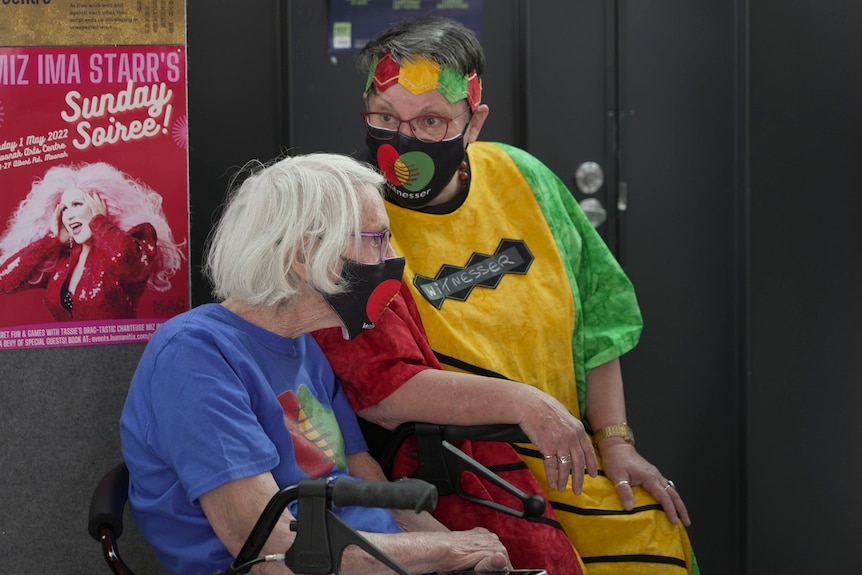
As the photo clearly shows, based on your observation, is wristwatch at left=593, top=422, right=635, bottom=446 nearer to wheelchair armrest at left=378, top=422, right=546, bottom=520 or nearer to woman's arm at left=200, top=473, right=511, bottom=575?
wheelchair armrest at left=378, top=422, right=546, bottom=520

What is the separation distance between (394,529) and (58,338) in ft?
2.80

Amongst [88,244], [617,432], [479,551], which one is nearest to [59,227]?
[88,244]

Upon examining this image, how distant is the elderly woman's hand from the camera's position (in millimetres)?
1908

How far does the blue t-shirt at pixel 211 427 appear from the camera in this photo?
61.9 inches

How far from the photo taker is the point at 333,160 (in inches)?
72.1

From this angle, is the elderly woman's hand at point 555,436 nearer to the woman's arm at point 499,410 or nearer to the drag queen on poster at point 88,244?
the woman's arm at point 499,410

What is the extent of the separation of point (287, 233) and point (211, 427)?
0.37m

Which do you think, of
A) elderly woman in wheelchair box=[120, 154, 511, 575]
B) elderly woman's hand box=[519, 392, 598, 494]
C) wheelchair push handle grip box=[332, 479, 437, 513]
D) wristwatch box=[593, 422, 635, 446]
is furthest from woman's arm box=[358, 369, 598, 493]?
wheelchair push handle grip box=[332, 479, 437, 513]

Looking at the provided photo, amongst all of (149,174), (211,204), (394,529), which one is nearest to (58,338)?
(149,174)

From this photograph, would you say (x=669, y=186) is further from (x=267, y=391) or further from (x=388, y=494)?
(x=388, y=494)

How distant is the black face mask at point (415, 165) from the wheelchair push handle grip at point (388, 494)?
98 centimetres

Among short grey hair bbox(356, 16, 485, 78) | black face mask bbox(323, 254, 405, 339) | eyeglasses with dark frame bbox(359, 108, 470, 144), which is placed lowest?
black face mask bbox(323, 254, 405, 339)

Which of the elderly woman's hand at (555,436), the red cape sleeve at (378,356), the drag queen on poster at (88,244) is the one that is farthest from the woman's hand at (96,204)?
the elderly woman's hand at (555,436)

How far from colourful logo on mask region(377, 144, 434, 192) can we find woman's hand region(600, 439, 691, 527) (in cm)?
73
